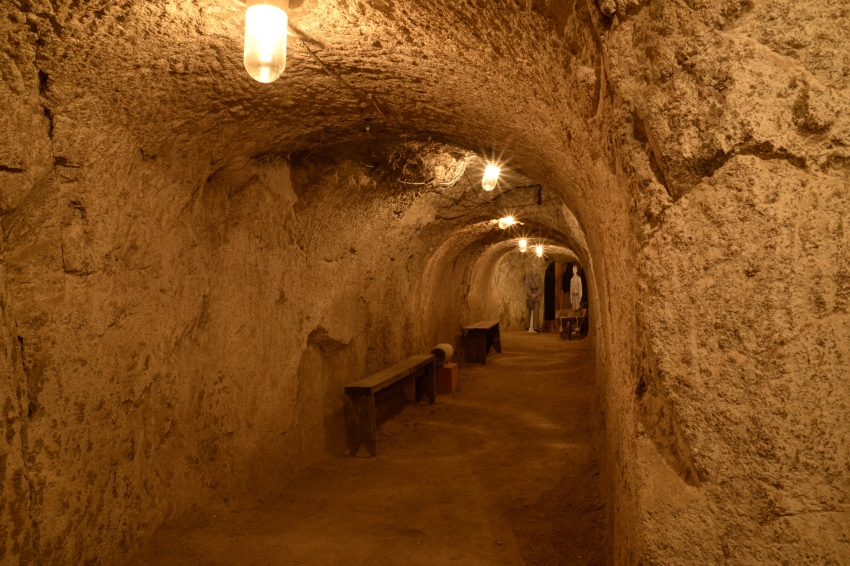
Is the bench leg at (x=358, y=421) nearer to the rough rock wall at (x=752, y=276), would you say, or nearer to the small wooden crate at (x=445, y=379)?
the small wooden crate at (x=445, y=379)

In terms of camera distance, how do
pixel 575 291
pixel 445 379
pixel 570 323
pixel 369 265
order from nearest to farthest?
pixel 369 265
pixel 445 379
pixel 570 323
pixel 575 291

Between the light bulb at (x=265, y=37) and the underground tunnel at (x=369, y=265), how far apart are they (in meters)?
0.01

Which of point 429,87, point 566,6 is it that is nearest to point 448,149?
point 429,87

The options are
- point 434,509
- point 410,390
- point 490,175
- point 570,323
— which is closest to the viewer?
point 434,509

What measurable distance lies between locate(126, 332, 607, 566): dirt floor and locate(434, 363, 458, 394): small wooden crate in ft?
5.33

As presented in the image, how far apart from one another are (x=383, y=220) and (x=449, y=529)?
3242 mm

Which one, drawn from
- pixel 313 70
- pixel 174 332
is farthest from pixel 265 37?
pixel 174 332

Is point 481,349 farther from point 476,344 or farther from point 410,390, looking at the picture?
point 410,390

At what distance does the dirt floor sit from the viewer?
316 centimetres

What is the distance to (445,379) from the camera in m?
8.11

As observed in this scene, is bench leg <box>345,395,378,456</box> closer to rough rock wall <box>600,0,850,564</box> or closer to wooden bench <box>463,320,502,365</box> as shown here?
rough rock wall <box>600,0,850,564</box>

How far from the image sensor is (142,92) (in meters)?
2.45

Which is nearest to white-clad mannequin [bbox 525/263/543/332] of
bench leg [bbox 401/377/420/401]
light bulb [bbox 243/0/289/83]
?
bench leg [bbox 401/377/420/401]

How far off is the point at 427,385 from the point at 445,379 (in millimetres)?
743
